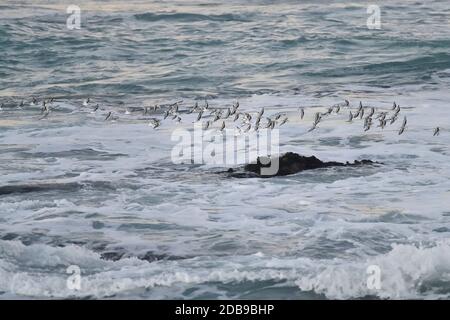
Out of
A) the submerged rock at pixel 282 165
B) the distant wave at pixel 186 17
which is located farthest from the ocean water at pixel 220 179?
the distant wave at pixel 186 17

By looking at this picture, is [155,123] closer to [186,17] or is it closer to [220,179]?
[220,179]

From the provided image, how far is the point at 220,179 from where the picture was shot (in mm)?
12141

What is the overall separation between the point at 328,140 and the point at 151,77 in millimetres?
9086

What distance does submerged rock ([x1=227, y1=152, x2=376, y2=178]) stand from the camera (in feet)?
40.1

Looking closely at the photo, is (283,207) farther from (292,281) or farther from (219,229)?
(292,281)

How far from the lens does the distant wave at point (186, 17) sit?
3216 cm

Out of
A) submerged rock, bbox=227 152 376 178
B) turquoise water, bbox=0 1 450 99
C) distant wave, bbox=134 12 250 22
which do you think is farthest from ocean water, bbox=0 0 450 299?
distant wave, bbox=134 12 250 22

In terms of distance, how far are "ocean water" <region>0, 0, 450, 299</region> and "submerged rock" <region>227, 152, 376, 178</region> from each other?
0.90ft

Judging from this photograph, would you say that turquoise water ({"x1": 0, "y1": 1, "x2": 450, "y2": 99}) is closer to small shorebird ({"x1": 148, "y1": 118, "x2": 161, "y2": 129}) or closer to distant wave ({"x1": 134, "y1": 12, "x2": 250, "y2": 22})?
distant wave ({"x1": 134, "y1": 12, "x2": 250, "y2": 22})

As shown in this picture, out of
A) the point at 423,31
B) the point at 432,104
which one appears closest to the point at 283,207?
the point at 432,104

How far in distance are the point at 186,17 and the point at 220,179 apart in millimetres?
20964

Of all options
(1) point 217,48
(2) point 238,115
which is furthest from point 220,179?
(1) point 217,48

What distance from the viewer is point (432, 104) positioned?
1789cm

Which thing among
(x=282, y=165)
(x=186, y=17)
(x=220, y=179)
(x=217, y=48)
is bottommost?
(x=220, y=179)
